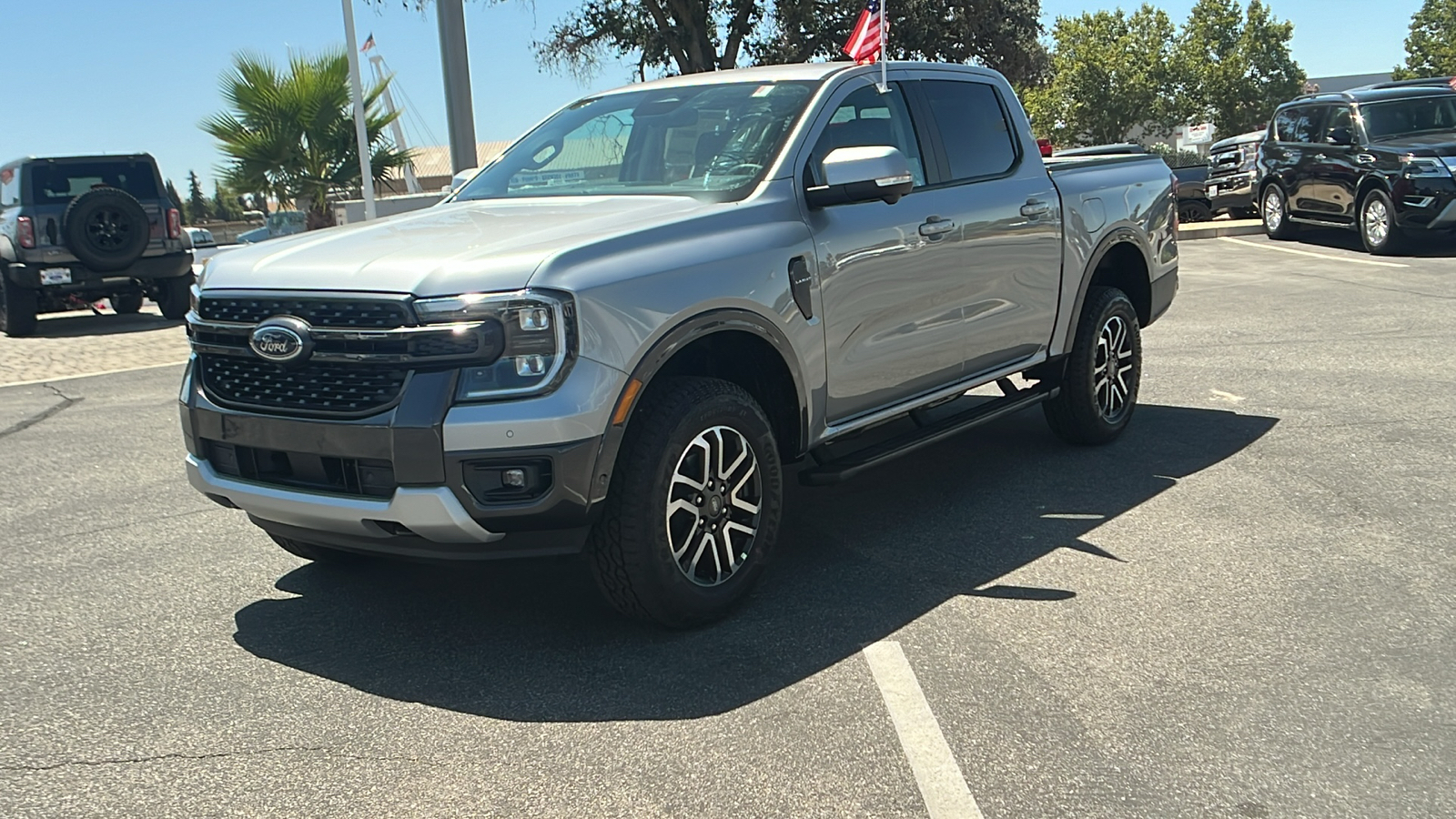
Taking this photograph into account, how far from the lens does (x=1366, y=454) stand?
6.33m

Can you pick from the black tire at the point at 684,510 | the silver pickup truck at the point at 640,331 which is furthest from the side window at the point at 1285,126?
the black tire at the point at 684,510

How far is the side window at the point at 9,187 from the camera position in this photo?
15055 mm

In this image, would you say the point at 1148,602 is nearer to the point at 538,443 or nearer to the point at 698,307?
the point at 698,307

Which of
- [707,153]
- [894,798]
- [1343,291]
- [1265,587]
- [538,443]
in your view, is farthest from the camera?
[1343,291]

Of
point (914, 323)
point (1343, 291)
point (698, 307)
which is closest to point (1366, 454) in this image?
point (914, 323)

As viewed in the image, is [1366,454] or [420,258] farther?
[1366,454]

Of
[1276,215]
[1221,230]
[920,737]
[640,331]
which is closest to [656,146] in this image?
[640,331]

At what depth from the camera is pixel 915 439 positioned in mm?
5371

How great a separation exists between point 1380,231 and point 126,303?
16.2 metres

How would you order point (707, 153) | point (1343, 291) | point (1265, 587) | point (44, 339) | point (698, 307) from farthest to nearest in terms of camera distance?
point (44, 339)
point (1343, 291)
point (707, 153)
point (1265, 587)
point (698, 307)

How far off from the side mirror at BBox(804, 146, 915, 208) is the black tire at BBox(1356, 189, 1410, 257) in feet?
41.4

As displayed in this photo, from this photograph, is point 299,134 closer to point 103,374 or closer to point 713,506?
point 103,374

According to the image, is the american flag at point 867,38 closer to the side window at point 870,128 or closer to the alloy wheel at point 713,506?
the side window at point 870,128

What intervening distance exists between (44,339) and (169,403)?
6473 millimetres
